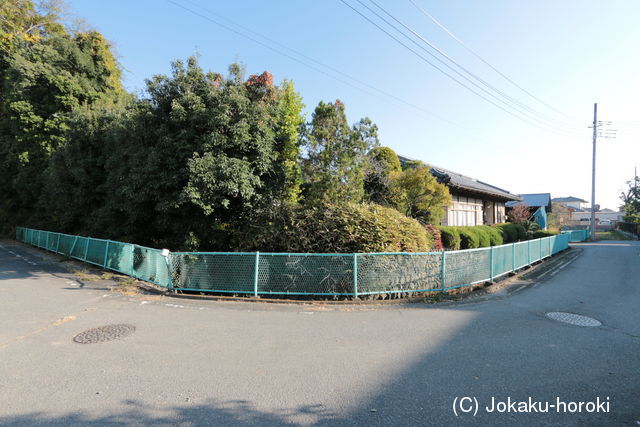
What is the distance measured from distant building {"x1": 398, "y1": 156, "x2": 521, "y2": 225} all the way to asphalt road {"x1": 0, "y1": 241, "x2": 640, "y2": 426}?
835 cm

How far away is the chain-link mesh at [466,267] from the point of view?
6.85 m

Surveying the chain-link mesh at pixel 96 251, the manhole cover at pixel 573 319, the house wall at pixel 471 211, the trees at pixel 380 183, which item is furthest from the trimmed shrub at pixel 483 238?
the chain-link mesh at pixel 96 251

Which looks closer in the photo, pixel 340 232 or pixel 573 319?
pixel 573 319

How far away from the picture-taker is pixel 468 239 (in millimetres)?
11281

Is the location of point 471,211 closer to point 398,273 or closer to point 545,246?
point 545,246

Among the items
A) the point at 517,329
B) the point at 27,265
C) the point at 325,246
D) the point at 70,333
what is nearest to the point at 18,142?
the point at 27,265

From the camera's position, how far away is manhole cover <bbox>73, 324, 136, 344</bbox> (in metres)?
4.20

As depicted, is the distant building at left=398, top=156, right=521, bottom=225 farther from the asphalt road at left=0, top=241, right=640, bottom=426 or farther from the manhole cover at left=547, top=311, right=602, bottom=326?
the asphalt road at left=0, top=241, right=640, bottom=426

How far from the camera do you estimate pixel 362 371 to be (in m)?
3.36

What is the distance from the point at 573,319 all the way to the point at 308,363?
499 centimetres

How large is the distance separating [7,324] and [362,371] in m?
5.72

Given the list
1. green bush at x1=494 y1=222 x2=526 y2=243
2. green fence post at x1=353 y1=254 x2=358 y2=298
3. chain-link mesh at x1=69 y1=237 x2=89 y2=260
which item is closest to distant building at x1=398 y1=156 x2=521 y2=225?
green bush at x1=494 y1=222 x2=526 y2=243

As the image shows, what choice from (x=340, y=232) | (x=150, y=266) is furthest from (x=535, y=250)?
(x=150, y=266)

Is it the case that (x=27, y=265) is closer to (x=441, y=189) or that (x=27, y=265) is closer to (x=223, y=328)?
(x=223, y=328)
